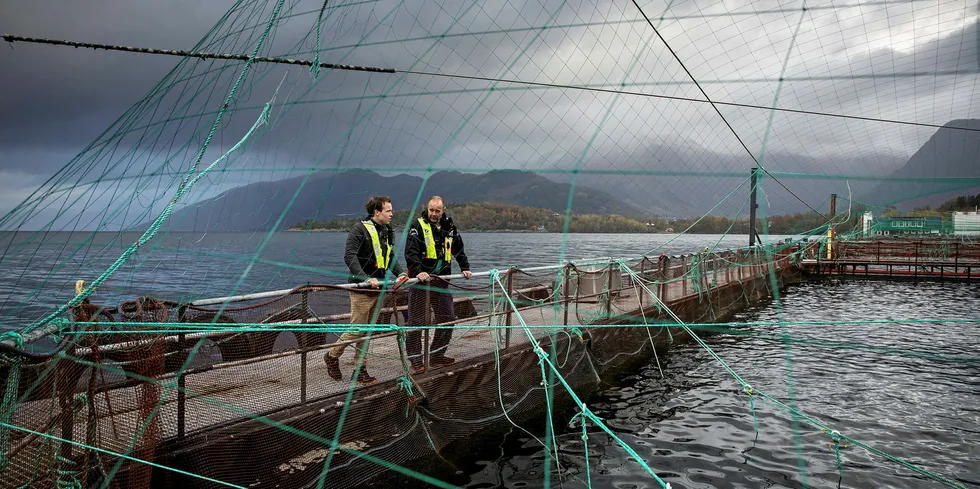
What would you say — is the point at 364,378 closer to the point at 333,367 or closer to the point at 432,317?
the point at 333,367

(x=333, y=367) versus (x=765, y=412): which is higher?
(x=333, y=367)

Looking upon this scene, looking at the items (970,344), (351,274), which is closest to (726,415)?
(351,274)

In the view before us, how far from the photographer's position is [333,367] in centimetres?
635

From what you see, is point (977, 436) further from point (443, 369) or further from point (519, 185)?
point (519, 185)

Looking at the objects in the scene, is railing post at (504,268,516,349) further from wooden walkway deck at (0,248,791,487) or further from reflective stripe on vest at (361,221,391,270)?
reflective stripe on vest at (361,221,391,270)

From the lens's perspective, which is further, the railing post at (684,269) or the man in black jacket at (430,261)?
the railing post at (684,269)

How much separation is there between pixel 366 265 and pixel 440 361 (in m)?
1.75

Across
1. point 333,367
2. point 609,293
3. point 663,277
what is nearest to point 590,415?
point 333,367

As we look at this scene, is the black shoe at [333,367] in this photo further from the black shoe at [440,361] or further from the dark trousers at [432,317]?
the black shoe at [440,361]

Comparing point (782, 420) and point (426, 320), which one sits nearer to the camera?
point (426, 320)

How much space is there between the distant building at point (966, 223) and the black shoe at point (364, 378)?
226 ft

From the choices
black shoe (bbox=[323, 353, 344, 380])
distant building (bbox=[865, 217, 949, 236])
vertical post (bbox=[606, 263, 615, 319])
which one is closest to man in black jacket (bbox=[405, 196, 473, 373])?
black shoe (bbox=[323, 353, 344, 380])

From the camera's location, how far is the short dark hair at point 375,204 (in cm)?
666

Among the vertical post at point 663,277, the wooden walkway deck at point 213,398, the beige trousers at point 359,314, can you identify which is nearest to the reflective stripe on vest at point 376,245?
the beige trousers at point 359,314
